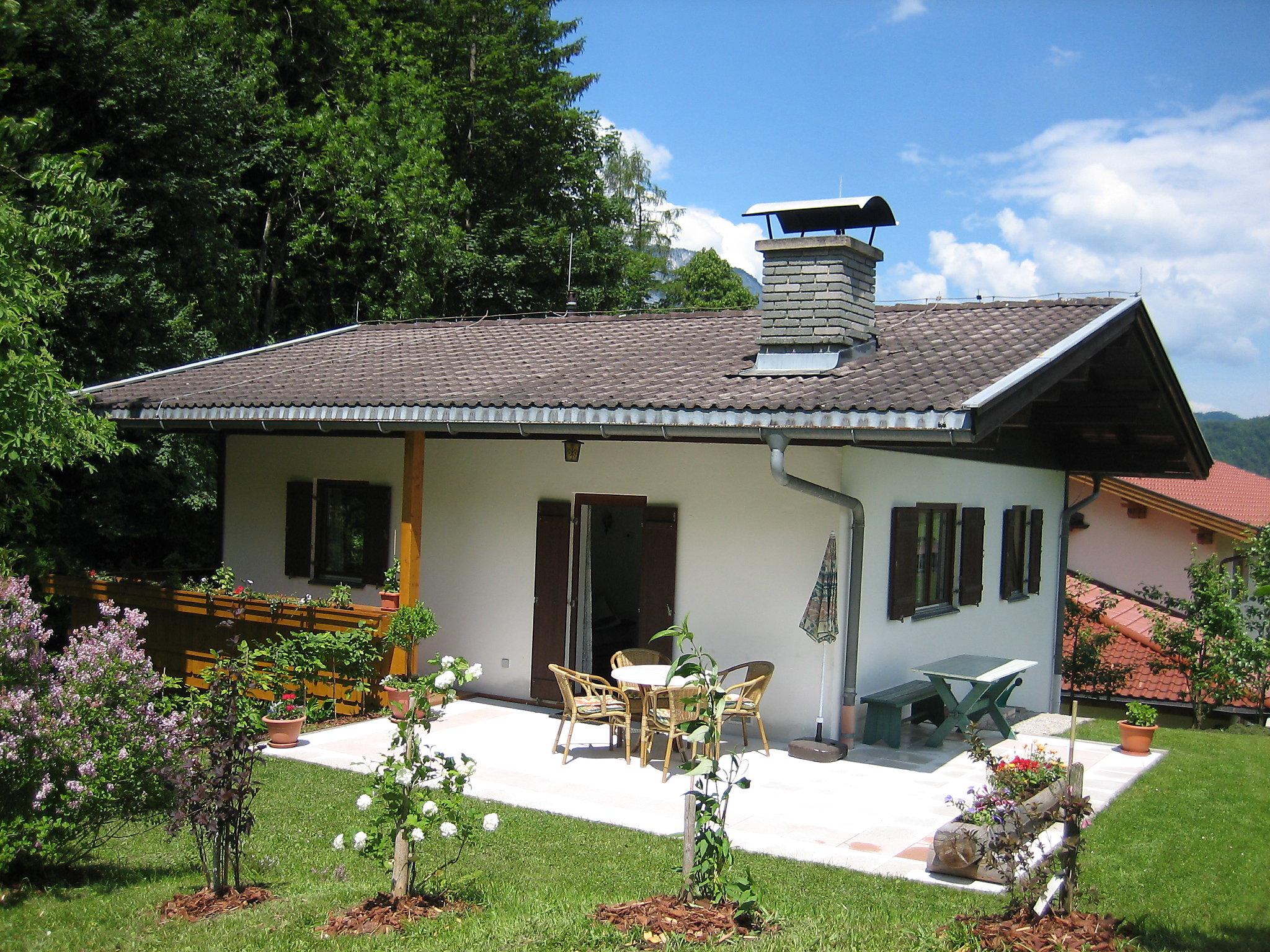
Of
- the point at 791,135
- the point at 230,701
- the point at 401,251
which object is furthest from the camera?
the point at 401,251

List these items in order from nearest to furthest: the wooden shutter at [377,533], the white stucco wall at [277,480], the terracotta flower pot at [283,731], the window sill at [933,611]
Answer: the terracotta flower pot at [283,731]
the window sill at [933,611]
the wooden shutter at [377,533]
the white stucco wall at [277,480]

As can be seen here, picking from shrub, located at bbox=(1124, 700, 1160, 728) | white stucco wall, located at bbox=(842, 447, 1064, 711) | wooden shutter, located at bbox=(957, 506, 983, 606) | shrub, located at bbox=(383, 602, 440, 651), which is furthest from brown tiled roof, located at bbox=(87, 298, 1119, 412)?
shrub, located at bbox=(1124, 700, 1160, 728)

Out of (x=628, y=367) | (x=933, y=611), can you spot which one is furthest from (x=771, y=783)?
(x=628, y=367)

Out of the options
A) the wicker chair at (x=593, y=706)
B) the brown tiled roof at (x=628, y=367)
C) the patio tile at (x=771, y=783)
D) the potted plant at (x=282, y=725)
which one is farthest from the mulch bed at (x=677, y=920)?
the potted plant at (x=282, y=725)

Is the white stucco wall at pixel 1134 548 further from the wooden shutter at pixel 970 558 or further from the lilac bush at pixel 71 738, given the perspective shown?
the lilac bush at pixel 71 738

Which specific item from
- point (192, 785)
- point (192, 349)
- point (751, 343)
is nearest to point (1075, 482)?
point (751, 343)

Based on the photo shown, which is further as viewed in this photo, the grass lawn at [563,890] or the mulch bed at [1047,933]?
the grass lawn at [563,890]

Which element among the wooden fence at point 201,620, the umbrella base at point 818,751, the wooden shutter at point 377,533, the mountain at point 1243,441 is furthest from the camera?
the mountain at point 1243,441

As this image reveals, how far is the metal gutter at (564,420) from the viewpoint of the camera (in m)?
7.38

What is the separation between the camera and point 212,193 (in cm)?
1595

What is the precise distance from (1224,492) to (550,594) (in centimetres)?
2086

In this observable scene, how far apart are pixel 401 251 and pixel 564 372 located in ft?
41.4

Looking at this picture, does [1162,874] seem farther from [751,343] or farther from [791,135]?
[791,135]

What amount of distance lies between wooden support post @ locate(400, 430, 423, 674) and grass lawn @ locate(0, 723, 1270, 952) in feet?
8.70
